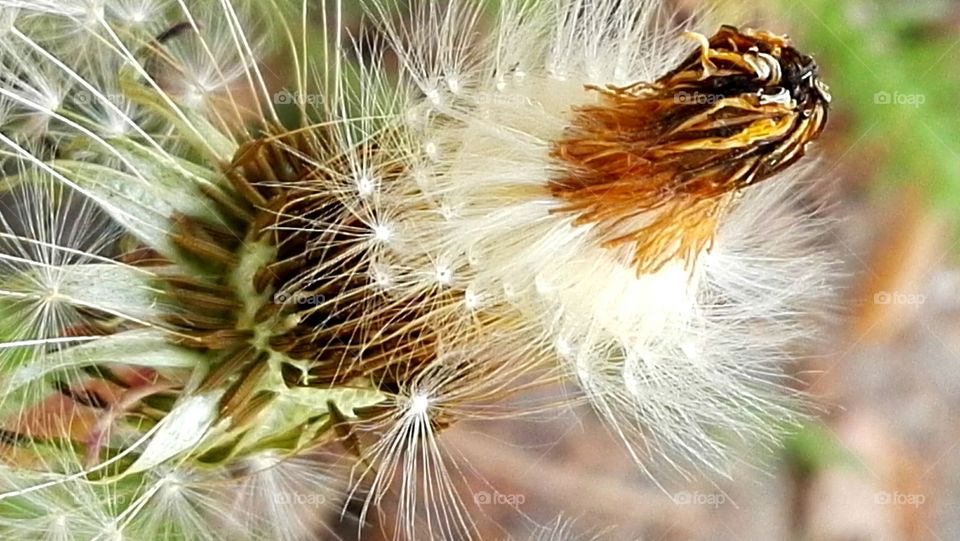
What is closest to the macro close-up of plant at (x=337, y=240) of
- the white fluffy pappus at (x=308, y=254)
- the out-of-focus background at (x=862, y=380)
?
the white fluffy pappus at (x=308, y=254)

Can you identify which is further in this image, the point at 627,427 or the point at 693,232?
the point at 627,427

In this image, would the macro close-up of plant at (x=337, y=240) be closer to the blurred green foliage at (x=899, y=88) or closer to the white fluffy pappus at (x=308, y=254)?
the white fluffy pappus at (x=308, y=254)

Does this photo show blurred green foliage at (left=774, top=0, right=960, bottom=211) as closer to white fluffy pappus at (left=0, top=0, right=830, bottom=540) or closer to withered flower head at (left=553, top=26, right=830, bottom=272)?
white fluffy pappus at (left=0, top=0, right=830, bottom=540)

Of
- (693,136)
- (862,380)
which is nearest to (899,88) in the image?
(862,380)

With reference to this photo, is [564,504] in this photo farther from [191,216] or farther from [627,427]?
[191,216]

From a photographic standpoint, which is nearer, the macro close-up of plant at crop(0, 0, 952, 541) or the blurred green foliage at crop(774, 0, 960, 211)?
the macro close-up of plant at crop(0, 0, 952, 541)

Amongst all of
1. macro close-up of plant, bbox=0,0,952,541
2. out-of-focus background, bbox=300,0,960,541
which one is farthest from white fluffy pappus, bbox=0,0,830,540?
out-of-focus background, bbox=300,0,960,541

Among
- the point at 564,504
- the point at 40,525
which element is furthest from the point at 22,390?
the point at 564,504

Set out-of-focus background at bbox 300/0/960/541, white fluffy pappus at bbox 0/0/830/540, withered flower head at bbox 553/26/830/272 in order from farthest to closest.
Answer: out-of-focus background at bbox 300/0/960/541 < white fluffy pappus at bbox 0/0/830/540 < withered flower head at bbox 553/26/830/272
